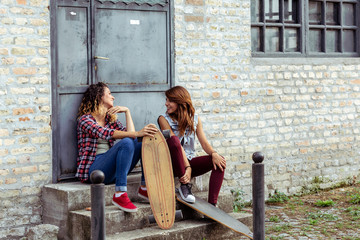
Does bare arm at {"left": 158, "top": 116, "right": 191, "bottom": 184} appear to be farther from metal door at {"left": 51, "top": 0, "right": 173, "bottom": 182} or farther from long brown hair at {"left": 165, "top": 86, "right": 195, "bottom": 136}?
metal door at {"left": 51, "top": 0, "right": 173, "bottom": 182}

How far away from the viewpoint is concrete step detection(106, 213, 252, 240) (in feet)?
17.9

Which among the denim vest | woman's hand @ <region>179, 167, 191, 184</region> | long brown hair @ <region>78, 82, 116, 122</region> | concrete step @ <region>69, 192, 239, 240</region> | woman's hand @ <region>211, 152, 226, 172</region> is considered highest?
long brown hair @ <region>78, 82, 116, 122</region>

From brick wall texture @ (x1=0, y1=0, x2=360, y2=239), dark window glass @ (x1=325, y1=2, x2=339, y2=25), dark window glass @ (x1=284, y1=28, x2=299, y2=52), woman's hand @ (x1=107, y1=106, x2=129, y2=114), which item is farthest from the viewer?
dark window glass @ (x1=325, y1=2, x2=339, y2=25)

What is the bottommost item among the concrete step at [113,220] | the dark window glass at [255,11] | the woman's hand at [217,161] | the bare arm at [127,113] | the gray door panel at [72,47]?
the concrete step at [113,220]

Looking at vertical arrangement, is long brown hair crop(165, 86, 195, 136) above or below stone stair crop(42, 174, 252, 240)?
above

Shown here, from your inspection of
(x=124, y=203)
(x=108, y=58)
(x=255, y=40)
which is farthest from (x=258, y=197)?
(x=255, y=40)

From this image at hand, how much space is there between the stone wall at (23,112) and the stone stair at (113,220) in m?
0.20

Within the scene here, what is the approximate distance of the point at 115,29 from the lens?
255 inches

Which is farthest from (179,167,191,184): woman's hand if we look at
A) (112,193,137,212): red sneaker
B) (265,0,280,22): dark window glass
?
(265,0,280,22): dark window glass

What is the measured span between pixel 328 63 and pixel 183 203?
3.50 m

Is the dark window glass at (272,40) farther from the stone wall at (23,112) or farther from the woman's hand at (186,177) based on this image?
the stone wall at (23,112)

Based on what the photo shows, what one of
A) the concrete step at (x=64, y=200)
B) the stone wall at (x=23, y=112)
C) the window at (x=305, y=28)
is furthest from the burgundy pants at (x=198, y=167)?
the window at (x=305, y=28)

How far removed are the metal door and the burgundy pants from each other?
899mm

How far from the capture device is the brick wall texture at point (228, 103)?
19.1 ft
